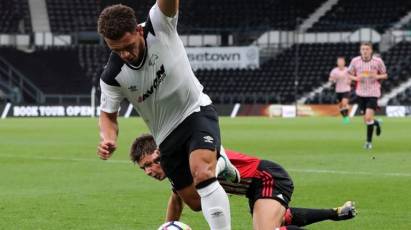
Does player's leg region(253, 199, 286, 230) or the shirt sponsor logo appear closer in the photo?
the shirt sponsor logo

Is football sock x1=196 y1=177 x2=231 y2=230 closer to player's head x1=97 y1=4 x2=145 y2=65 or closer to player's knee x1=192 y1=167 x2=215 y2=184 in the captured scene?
player's knee x1=192 y1=167 x2=215 y2=184

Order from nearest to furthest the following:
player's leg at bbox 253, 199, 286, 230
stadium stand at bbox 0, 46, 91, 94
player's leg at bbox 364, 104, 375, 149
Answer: player's leg at bbox 253, 199, 286, 230 → player's leg at bbox 364, 104, 375, 149 → stadium stand at bbox 0, 46, 91, 94

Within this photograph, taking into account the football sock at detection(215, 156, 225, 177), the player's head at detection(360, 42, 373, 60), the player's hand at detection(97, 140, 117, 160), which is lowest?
the player's head at detection(360, 42, 373, 60)

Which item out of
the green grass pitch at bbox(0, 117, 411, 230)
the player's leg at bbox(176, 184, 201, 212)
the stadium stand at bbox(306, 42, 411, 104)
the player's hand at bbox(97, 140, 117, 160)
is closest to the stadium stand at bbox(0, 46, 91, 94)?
the stadium stand at bbox(306, 42, 411, 104)

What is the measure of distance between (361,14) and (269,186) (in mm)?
45220

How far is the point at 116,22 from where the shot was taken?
6871mm

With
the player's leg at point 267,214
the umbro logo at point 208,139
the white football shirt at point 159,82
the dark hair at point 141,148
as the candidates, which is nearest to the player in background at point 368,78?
the player's leg at point 267,214

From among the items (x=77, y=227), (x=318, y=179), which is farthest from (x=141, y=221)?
(x=318, y=179)

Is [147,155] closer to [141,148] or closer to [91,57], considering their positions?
[141,148]

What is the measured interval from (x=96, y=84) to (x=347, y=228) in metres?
40.3

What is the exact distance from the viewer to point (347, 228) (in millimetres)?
9055

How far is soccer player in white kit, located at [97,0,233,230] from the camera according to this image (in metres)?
7.04

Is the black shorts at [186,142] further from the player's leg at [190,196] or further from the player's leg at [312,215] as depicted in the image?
the player's leg at [312,215]

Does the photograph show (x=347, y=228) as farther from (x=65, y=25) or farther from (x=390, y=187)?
(x=65, y=25)
